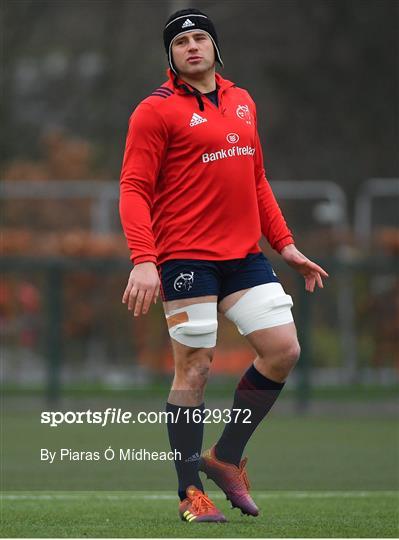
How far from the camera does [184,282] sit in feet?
21.3

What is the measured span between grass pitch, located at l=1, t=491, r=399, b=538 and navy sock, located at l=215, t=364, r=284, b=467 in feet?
1.04

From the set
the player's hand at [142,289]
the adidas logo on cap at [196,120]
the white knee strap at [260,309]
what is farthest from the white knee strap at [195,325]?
the adidas logo on cap at [196,120]

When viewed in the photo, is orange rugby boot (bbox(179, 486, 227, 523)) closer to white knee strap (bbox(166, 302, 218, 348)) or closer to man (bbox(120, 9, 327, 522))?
man (bbox(120, 9, 327, 522))

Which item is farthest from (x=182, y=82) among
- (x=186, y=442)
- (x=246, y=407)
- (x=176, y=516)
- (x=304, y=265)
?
(x=176, y=516)

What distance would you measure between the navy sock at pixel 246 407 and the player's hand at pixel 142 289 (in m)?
0.80

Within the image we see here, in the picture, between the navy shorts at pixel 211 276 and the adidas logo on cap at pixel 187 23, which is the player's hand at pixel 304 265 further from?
the adidas logo on cap at pixel 187 23

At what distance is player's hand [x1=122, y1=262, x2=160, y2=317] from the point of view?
6133 mm

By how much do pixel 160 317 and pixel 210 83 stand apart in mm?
10210

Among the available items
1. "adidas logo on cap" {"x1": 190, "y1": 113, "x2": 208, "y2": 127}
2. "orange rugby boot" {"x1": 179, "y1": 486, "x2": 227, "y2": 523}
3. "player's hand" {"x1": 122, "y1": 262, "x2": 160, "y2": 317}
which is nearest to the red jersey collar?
"adidas logo on cap" {"x1": 190, "y1": 113, "x2": 208, "y2": 127}

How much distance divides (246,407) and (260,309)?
0.52 meters

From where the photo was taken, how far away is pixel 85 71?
32.2 meters

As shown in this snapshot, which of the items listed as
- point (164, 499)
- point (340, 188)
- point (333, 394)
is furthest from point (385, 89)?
point (164, 499)

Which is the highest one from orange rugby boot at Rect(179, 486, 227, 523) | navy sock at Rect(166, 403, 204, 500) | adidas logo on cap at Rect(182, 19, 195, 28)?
adidas logo on cap at Rect(182, 19, 195, 28)

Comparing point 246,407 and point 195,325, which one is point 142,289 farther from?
point 246,407
